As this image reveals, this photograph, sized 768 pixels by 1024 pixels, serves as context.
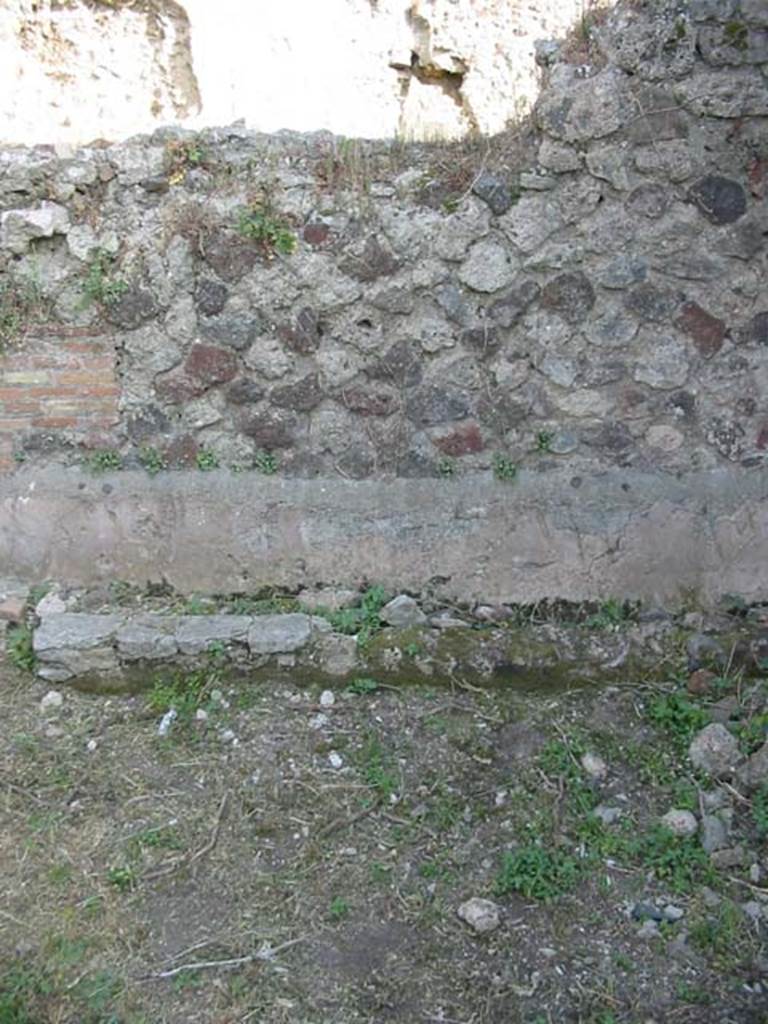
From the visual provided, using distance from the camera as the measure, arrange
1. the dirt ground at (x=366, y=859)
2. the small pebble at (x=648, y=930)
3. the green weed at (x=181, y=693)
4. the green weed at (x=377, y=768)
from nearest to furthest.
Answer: the dirt ground at (x=366, y=859) < the small pebble at (x=648, y=930) < the green weed at (x=377, y=768) < the green weed at (x=181, y=693)

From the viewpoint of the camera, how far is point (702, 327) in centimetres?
372

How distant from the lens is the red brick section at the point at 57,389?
3816 mm

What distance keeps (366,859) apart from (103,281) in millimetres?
2294

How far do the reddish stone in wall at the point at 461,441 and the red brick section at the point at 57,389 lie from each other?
1.28 m

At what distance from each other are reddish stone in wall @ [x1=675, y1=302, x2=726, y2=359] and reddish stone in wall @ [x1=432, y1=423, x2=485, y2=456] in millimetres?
860

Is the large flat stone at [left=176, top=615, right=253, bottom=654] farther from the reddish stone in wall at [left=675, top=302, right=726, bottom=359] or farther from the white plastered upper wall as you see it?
the white plastered upper wall

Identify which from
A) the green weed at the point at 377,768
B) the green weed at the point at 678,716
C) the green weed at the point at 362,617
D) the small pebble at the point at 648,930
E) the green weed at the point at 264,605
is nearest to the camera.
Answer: the small pebble at the point at 648,930

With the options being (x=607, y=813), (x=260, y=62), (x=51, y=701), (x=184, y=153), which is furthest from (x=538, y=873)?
(x=260, y=62)

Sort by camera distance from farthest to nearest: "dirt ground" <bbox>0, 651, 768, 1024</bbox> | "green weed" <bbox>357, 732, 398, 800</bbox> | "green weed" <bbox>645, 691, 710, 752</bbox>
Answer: "green weed" <bbox>645, 691, 710, 752</bbox> → "green weed" <bbox>357, 732, 398, 800</bbox> → "dirt ground" <bbox>0, 651, 768, 1024</bbox>

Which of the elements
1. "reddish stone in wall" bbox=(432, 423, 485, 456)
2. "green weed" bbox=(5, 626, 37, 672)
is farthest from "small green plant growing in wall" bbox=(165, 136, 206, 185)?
"green weed" bbox=(5, 626, 37, 672)

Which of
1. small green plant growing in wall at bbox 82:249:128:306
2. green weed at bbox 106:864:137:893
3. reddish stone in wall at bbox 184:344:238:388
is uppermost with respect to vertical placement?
small green plant growing in wall at bbox 82:249:128:306

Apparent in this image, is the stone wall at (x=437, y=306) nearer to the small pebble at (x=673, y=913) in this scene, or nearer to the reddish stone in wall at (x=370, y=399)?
the reddish stone in wall at (x=370, y=399)

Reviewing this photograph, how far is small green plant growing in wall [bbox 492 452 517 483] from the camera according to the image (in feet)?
12.6

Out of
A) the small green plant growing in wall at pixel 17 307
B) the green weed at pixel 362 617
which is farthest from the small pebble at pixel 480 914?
the small green plant growing in wall at pixel 17 307
